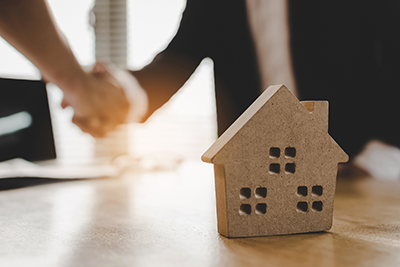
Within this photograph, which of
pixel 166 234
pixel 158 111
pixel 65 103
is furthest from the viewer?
pixel 158 111

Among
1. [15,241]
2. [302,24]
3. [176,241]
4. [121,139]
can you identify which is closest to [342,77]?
[302,24]

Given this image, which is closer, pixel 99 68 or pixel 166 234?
pixel 166 234

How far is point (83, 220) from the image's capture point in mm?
491

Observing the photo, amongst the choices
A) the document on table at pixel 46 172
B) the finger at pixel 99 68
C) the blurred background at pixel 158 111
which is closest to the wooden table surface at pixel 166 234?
the document on table at pixel 46 172

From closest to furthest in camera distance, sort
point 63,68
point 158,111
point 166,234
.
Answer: point 166,234, point 63,68, point 158,111

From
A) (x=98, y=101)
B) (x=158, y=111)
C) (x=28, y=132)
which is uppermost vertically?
(x=98, y=101)

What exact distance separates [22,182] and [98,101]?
329mm

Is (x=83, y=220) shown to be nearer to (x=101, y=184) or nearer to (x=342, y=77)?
(x=101, y=184)

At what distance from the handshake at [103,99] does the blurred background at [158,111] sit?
0.67 meters

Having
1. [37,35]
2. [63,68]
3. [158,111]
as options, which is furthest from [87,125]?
[158,111]

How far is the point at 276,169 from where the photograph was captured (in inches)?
17.2

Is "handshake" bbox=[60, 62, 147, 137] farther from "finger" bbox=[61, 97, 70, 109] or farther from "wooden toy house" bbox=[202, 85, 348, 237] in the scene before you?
"wooden toy house" bbox=[202, 85, 348, 237]

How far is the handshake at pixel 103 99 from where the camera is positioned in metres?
1.04

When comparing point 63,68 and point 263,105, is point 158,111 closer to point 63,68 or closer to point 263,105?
point 63,68
